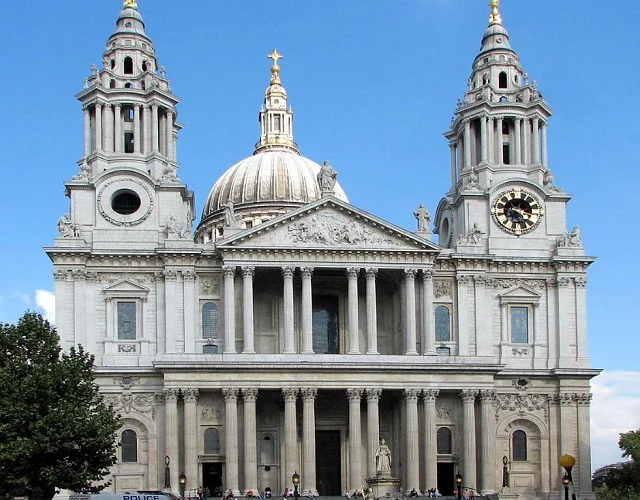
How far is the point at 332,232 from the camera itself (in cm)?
8044

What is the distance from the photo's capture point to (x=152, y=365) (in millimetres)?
78312

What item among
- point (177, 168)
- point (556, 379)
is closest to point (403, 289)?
point (556, 379)

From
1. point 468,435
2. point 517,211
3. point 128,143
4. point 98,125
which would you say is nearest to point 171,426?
point 468,435

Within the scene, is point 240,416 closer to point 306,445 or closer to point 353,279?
point 306,445

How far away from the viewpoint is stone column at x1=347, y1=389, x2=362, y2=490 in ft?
252

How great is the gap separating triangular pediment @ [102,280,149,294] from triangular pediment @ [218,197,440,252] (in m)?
6.69

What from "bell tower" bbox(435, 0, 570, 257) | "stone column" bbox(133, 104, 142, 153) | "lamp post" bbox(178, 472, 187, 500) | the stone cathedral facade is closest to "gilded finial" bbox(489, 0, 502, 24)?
"bell tower" bbox(435, 0, 570, 257)

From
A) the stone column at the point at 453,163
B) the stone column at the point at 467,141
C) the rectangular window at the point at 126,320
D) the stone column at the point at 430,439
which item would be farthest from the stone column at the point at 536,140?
the rectangular window at the point at 126,320

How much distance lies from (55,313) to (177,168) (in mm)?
12418

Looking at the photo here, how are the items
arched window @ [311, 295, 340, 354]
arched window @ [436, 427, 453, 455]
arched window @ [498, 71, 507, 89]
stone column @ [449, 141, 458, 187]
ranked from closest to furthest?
arched window @ [436, 427, 453, 455]
arched window @ [311, 295, 340, 354]
arched window @ [498, 71, 507, 89]
stone column @ [449, 141, 458, 187]

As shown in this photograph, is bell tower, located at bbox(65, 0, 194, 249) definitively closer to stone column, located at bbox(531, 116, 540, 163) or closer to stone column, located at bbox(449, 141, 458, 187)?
stone column, located at bbox(449, 141, 458, 187)

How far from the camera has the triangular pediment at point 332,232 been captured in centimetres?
7988

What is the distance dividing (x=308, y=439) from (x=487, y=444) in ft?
34.9

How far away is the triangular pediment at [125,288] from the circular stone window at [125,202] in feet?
15.3
